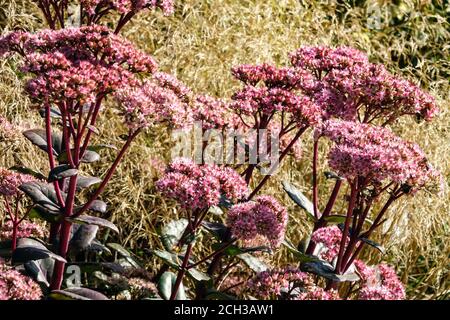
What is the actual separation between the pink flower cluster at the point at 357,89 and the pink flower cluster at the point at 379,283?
0.48 metres

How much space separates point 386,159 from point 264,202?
40 centimetres

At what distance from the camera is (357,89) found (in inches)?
99.1

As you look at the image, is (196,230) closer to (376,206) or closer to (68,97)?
(68,97)

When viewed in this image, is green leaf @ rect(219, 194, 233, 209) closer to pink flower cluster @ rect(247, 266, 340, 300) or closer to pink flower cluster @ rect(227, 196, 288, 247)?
pink flower cluster @ rect(227, 196, 288, 247)

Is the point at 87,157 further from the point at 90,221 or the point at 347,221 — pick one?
the point at 347,221

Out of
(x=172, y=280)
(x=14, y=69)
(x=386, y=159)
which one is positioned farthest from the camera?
(x=14, y=69)

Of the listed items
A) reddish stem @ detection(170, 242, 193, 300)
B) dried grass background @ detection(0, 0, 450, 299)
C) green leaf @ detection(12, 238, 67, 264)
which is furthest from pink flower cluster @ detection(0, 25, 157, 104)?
dried grass background @ detection(0, 0, 450, 299)

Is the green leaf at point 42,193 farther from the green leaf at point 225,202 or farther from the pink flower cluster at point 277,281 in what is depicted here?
the pink flower cluster at point 277,281

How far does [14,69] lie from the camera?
13.2ft

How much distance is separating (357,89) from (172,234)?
74cm

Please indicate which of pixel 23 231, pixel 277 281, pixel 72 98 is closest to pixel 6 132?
pixel 23 231

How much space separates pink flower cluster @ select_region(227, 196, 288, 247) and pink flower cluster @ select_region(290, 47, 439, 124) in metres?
0.43

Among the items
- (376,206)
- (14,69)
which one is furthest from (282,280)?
(14,69)

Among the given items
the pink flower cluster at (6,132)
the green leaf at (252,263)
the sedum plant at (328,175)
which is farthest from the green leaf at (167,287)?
the pink flower cluster at (6,132)
